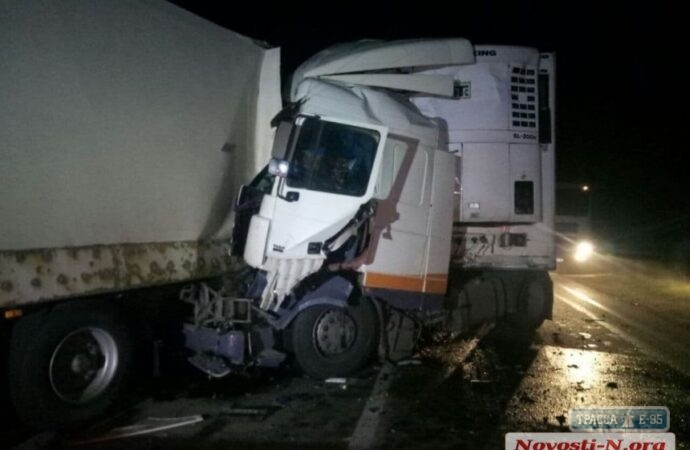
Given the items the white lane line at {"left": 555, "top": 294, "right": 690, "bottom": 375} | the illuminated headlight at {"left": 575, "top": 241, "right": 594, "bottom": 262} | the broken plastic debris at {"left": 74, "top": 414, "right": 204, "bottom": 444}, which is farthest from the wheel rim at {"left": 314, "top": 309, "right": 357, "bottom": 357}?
the illuminated headlight at {"left": 575, "top": 241, "right": 594, "bottom": 262}

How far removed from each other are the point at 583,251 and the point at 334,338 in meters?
13.8

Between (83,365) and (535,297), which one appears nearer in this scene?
(83,365)

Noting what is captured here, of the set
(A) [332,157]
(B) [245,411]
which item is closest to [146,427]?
(B) [245,411]

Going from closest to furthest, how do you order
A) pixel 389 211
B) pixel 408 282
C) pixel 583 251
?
1. pixel 389 211
2. pixel 408 282
3. pixel 583 251

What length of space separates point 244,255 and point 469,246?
3293 millimetres

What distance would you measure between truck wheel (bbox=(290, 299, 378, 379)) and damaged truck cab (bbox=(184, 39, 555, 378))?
14mm

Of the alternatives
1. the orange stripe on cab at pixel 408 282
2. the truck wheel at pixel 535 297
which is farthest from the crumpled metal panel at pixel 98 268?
the truck wheel at pixel 535 297

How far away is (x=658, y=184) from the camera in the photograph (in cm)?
2836

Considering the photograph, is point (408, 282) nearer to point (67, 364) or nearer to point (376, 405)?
point (376, 405)

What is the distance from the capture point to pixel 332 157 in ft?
18.3

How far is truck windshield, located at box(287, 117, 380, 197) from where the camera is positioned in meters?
5.43

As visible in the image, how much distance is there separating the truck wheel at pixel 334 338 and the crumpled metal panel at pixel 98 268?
3.48 feet

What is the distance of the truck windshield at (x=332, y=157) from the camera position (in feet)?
17.8

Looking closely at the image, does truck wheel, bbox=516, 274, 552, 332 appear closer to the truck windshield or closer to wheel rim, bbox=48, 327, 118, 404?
the truck windshield
